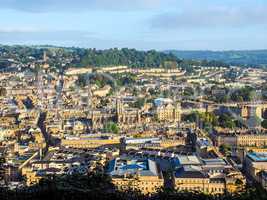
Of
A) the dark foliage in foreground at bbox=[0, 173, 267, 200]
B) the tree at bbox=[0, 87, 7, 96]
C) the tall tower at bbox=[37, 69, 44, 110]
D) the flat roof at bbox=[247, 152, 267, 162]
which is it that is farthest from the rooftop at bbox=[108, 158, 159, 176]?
the tree at bbox=[0, 87, 7, 96]

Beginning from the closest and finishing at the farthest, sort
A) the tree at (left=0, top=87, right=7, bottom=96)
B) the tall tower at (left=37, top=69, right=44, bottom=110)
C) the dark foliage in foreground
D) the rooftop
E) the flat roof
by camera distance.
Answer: the dark foliage in foreground → the rooftop → the flat roof → the tall tower at (left=37, top=69, right=44, bottom=110) → the tree at (left=0, top=87, right=7, bottom=96)

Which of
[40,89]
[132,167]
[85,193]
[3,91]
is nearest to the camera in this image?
[85,193]

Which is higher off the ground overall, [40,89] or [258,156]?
[258,156]

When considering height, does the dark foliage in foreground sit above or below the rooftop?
above

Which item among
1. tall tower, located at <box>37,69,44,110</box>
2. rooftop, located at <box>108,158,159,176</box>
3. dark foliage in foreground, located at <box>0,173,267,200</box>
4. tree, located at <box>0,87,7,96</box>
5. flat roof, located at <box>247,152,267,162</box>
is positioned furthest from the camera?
tree, located at <box>0,87,7,96</box>

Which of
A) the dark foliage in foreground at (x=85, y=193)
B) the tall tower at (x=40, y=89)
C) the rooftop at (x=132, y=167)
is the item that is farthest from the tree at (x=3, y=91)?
the dark foliage in foreground at (x=85, y=193)

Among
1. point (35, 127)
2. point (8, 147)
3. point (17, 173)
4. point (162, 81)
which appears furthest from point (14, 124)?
point (162, 81)

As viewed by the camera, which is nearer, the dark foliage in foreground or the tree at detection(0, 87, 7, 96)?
the dark foliage in foreground

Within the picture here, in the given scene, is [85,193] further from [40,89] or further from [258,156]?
[40,89]

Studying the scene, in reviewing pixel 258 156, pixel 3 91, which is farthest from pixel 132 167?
pixel 3 91

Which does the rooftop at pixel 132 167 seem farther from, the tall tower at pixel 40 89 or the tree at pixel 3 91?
the tree at pixel 3 91

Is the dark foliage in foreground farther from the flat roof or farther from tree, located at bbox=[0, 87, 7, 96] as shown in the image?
tree, located at bbox=[0, 87, 7, 96]

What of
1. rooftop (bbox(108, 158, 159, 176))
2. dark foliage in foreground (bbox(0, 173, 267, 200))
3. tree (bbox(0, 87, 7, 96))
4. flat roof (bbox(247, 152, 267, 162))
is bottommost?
tree (bbox(0, 87, 7, 96))

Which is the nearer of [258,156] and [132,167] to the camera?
[132,167]
